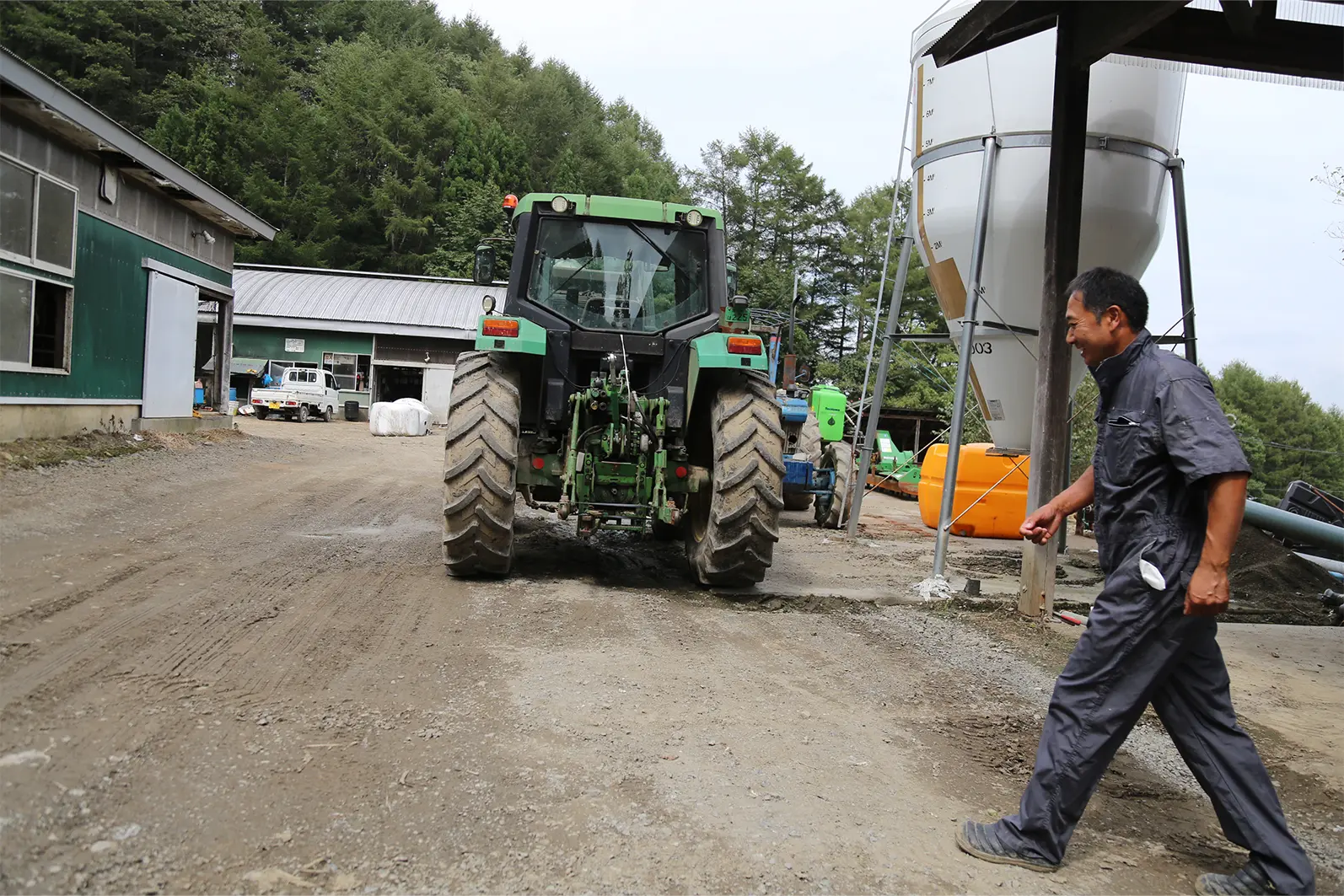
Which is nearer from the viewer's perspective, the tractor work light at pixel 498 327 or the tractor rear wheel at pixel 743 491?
the tractor rear wheel at pixel 743 491

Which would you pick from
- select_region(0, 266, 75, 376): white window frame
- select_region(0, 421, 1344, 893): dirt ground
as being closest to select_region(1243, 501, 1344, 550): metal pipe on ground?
select_region(0, 421, 1344, 893): dirt ground

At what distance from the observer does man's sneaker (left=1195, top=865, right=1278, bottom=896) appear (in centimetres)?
252

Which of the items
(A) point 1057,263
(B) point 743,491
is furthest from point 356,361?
(A) point 1057,263

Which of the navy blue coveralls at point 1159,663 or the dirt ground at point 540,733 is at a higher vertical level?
the navy blue coveralls at point 1159,663

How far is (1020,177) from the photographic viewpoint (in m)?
7.38

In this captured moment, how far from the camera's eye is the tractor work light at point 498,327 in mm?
6069

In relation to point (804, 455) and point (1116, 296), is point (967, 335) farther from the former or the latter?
point (1116, 296)

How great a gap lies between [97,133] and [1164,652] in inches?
496

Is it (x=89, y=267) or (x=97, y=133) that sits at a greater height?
(x=97, y=133)

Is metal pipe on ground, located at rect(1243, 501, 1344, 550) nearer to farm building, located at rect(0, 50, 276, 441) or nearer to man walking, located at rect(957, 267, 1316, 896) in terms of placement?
man walking, located at rect(957, 267, 1316, 896)

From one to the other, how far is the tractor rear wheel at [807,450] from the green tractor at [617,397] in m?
4.49

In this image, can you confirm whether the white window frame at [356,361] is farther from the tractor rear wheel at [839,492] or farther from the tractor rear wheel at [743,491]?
the tractor rear wheel at [743,491]

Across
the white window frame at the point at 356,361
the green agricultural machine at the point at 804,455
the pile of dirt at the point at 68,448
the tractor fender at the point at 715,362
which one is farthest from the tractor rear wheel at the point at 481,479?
the white window frame at the point at 356,361

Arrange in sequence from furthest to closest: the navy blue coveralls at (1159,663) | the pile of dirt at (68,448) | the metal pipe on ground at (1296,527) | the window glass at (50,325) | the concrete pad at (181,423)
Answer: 1. the concrete pad at (181,423)
2. the window glass at (50,325)
3. the pile of dirt at (68,448)
4. the metal pipe on ground at (1296,527)
5. the navy blue coveralls at (1159,663)
